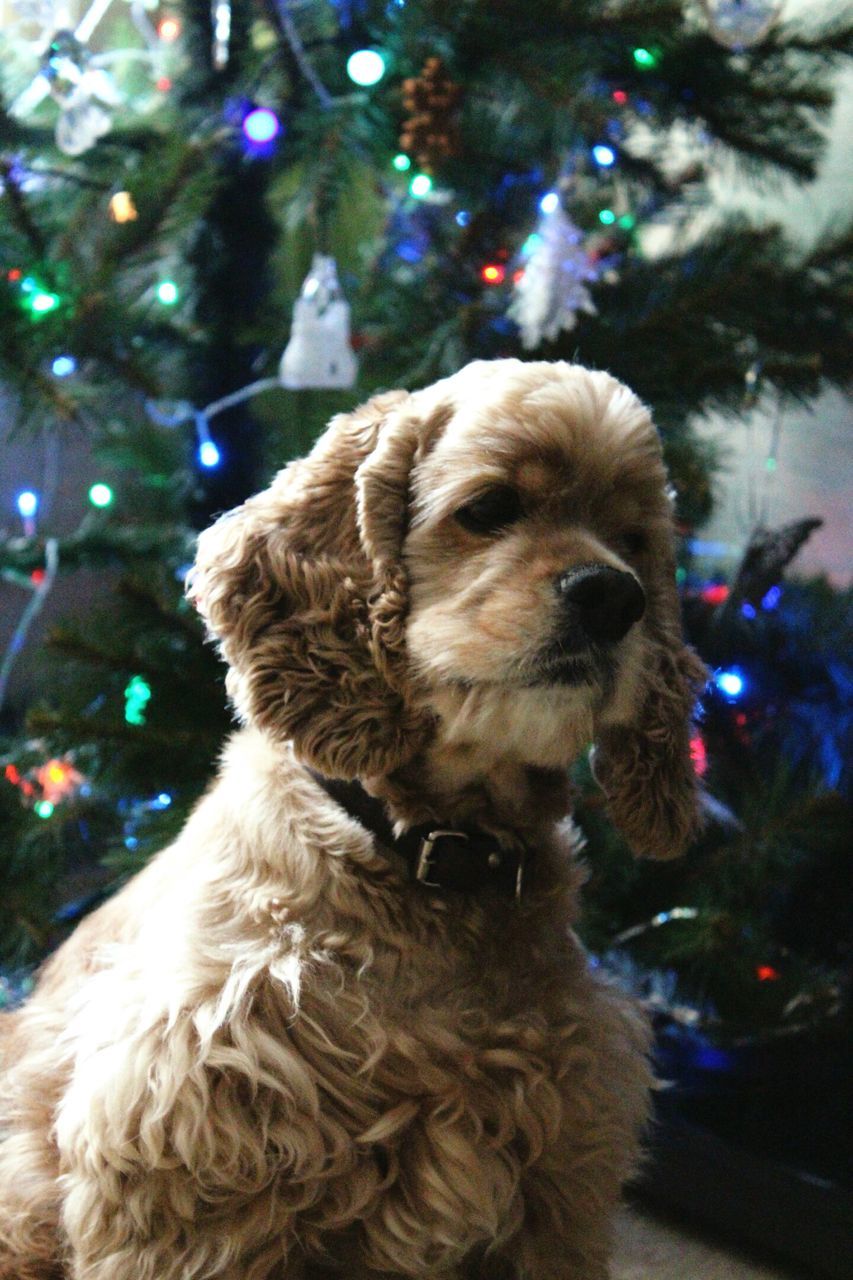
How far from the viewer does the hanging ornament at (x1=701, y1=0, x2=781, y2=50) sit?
1734 millimetres

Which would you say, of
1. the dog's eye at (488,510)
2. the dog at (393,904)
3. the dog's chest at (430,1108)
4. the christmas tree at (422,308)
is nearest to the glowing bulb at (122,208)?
the christmas tree at (422,308)

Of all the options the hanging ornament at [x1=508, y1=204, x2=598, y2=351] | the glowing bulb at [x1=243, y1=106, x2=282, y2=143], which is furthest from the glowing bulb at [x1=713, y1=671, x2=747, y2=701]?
the glowing bulb at [x1=243, y1=106, x2=282, y2=143]

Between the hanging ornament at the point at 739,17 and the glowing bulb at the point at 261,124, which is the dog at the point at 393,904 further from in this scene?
the glowing bulb at the point at 261,124

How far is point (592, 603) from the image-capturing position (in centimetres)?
110

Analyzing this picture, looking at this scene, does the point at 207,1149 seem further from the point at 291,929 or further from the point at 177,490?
the point at 177,490

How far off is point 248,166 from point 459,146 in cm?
46

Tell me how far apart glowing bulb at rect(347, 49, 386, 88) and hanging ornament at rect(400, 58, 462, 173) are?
0.19 feet

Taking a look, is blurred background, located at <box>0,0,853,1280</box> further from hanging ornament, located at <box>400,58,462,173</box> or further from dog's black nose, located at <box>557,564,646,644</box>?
dog's black nose, located at <box>557,564,646,644</box>

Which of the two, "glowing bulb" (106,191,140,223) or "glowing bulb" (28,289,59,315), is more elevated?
"glowing bulb" (106,191,140,223)

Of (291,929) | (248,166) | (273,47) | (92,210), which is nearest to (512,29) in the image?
(273,47)

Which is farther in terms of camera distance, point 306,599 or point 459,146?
point 459,146

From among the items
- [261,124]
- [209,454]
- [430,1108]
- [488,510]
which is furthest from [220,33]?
[430,1108]

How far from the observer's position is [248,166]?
2182mm

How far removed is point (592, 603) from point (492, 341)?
0.96m
